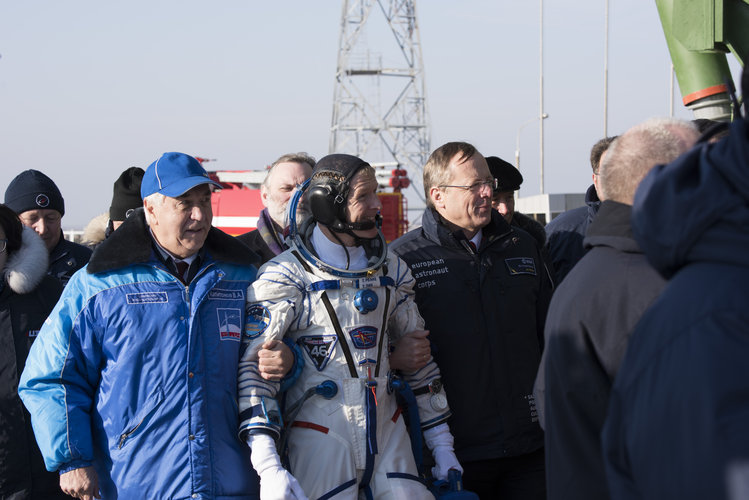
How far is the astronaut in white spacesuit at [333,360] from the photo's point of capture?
2916mm

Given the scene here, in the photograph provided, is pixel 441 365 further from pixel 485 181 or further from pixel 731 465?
pixel 731 465

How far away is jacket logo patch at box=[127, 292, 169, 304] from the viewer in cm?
303

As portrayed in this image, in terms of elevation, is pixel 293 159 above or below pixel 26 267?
above

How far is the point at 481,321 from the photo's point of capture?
12.4ft

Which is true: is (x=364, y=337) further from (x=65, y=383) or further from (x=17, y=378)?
(x=17, y=378)

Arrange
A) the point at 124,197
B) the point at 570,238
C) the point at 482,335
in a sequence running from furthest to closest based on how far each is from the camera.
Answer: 1. the point at 124,197
2. the point at 570,238
3. the point at 482,335

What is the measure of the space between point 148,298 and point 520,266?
198 cm

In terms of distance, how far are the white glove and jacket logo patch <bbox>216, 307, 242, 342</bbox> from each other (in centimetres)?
45

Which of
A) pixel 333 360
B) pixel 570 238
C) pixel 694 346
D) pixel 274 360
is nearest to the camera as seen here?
pixel 694 346

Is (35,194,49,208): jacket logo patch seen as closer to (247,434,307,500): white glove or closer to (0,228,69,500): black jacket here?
(0,228,69,500): black jacket

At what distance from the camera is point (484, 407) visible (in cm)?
373

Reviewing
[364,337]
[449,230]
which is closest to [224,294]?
[364,337]

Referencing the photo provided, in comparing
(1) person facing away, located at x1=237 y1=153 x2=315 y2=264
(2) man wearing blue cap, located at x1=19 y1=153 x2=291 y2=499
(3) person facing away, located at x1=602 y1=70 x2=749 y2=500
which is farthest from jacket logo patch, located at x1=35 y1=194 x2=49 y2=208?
(3) person facing away, located at x1=602 y1=70 x2=749 y2=500

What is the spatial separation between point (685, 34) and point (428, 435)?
3.53 meters
